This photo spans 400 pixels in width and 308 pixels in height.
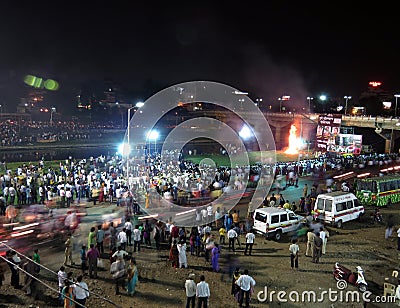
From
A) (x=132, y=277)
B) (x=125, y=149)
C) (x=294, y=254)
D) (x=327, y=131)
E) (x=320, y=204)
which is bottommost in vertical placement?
(x=132, y=277)

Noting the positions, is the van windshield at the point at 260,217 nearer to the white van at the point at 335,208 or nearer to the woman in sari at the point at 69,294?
the white van at the point at 335,208

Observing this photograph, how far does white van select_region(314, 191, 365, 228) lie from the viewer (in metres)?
17.6

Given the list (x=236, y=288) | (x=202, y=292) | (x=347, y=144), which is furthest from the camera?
(x=347, y=144)

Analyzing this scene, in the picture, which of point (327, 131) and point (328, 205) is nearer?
point (328, 205)

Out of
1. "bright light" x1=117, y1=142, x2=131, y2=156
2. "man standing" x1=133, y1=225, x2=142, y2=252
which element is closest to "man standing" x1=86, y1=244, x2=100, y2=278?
"man standing" x1=133, y1=225, x2=142, y2=252

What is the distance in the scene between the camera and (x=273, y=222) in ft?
51.0

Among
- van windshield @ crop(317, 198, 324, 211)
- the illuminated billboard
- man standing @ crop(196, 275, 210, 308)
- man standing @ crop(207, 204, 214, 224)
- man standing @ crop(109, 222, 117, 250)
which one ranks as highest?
the illuminated billboard

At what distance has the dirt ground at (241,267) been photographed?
10.5m

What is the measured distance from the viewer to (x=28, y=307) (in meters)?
9.92

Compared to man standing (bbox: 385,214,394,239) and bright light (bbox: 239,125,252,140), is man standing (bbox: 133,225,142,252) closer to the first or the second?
man standing (bbox: 385,214,394,239)

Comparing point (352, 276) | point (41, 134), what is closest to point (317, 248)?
point (352, 276)

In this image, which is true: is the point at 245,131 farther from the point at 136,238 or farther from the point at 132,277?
the point at 132,277

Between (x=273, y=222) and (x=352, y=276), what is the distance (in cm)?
441

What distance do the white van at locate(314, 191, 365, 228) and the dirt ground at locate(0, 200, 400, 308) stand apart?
4.90 ft
